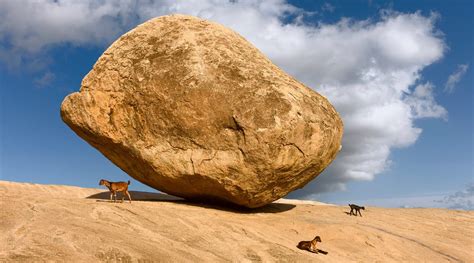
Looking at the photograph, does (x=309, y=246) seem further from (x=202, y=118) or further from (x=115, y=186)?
(x=115, y=186)

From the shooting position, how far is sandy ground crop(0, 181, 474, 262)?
7.05m

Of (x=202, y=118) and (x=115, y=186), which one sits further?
(x=115, y=186)

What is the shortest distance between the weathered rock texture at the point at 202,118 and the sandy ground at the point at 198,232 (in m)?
1.00

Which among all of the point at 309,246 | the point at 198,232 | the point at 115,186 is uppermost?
the point at 115,186

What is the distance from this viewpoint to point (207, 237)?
9195mm

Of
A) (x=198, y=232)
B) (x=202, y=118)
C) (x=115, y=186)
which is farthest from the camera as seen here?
(x=115, y=186)

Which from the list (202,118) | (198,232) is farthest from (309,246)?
(202,118)

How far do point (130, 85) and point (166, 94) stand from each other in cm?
114

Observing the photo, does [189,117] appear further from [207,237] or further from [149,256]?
[149,256]

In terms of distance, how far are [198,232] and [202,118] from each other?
277 cm

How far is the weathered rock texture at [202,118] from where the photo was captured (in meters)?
10.7

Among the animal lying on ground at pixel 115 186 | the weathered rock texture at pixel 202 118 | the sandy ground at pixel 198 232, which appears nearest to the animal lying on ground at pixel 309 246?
the sandy ground at pixel 198 232

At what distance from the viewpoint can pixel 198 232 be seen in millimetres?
9312

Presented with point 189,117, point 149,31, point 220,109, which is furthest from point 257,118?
point 149,31
